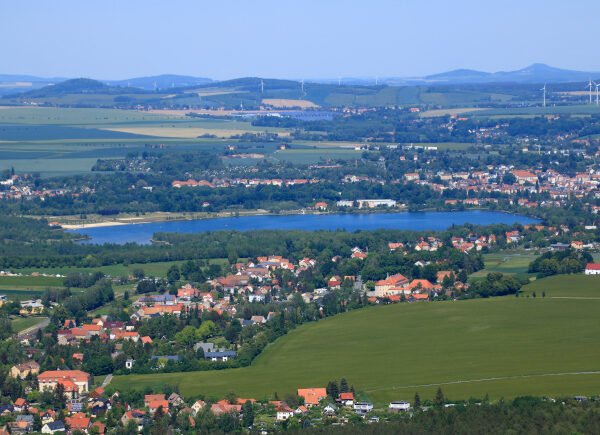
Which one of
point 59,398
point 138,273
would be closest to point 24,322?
point 138,273

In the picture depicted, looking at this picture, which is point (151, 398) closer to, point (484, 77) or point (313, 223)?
point (313, 223)

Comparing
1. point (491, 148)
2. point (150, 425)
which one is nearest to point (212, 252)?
point (150, 425)

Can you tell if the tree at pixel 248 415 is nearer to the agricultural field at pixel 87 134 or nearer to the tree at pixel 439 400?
the tree at pixel 439 400

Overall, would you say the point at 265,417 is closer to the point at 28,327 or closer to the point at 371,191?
the point at 28,327

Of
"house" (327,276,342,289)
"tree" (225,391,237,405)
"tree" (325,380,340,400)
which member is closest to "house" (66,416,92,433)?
"tree" (225,391,237,405)

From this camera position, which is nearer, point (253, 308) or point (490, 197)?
point (253, 308)
